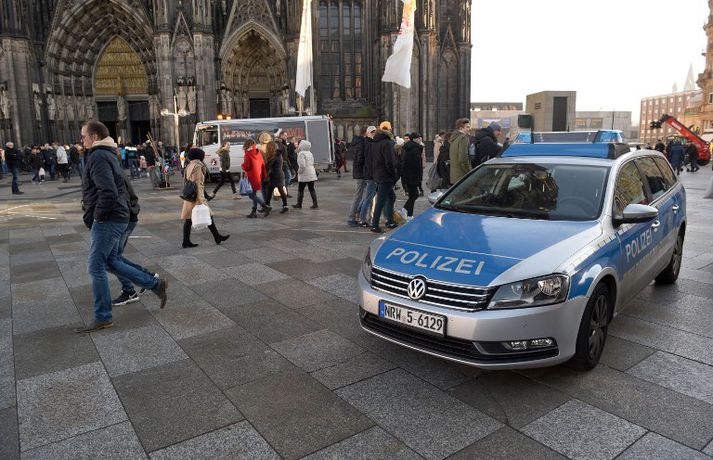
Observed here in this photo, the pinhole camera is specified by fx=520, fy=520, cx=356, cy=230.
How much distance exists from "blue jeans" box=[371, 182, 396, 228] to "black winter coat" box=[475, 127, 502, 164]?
5.17 feet

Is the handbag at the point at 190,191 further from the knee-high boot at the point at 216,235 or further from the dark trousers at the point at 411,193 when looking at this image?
the dark trousers at the point at 411,193

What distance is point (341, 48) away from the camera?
33.2 m

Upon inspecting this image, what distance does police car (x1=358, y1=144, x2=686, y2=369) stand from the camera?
338 centimetres

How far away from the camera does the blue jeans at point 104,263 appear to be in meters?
4.78

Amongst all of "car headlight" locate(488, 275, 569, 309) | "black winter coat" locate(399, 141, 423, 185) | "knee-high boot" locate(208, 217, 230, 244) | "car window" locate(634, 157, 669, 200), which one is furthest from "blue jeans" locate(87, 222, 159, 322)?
"black winter coat" locate(399, 141, 423, 185)

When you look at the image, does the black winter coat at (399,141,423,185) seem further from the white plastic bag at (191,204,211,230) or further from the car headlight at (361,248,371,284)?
the car headlight at (361,248,371,284)

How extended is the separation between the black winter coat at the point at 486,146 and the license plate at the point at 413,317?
5.56 m

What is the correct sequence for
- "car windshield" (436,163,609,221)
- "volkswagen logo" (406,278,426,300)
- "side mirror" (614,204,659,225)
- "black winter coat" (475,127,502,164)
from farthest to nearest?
"black winter coat" (475,127,502,164) → "car windshield" (436,163,609,221) → "side mirror" (614,204,659,225) → "volkswagen logo" (406,278,426,300)

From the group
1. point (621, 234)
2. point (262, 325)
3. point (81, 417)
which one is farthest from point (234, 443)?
point (621, 234)

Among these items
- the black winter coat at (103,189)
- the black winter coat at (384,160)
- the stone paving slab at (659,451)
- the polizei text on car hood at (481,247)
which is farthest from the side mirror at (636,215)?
the black winter coat at (384,160)

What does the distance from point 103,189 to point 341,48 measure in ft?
101

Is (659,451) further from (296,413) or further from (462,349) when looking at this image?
(296,413)

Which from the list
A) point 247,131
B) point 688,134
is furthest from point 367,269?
point 688,134

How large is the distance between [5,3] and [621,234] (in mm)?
35112
